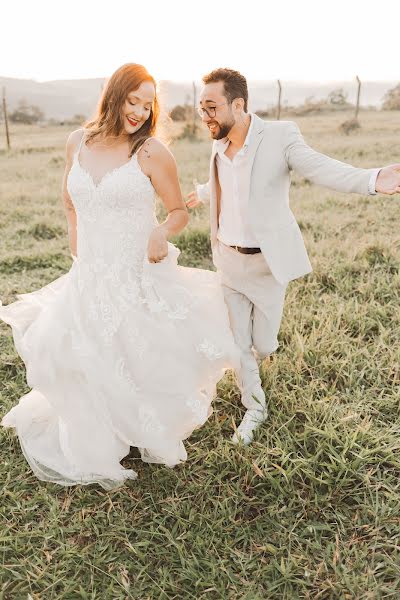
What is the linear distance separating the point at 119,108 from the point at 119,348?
1161mm

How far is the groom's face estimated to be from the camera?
2635 mm

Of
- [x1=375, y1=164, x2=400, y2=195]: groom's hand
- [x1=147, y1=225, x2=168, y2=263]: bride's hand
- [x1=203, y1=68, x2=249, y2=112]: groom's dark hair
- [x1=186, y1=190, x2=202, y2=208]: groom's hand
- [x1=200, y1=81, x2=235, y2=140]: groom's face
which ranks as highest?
[x1=203, y1=68, x2=249, y2=112]: groom's dark hair

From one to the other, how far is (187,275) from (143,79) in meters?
1.02

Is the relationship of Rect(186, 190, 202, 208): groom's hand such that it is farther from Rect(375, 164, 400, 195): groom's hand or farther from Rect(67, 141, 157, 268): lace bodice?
Rect(375, 164, 400, 195): groom's hand

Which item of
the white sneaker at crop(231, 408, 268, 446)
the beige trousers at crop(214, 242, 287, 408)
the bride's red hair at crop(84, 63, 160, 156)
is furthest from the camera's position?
the beige trousers at crop(214, 242, 287, 408)

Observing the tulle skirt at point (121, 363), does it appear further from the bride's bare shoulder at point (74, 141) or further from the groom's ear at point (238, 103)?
the groom's ear at point (238, 103)

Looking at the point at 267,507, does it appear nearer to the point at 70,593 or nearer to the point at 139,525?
the point at 139,525

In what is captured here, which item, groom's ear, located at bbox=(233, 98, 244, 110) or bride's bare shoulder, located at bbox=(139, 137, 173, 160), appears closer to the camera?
bride's bare shoulder, located at bbox=(139, 137, 173, 160)

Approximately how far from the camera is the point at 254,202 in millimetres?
2795

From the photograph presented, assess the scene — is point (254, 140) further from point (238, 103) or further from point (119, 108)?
point (119, 108)

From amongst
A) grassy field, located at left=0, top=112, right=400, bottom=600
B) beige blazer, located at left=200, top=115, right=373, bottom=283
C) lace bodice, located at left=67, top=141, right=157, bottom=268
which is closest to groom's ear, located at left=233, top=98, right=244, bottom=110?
beige blazer, located at left=200, top=115, right=373, bottom=283

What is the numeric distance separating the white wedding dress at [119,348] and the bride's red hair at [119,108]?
173mm

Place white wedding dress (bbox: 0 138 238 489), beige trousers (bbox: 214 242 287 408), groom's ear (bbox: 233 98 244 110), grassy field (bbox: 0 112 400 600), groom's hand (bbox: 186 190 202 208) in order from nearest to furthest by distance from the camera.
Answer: grassy field (bbox: 0 112 400 600)
white wedding dress (bbox: 0 138 238 489)
groom's ear (bbox: 233 98 244 110)
beige trousers (bbox: 214 242 287 408)
groom's hand (bbox: 186 190 202 208)

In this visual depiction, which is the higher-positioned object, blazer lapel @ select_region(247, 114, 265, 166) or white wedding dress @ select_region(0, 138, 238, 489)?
blazer lapel @ select_region(247, 114, 265, 166)
